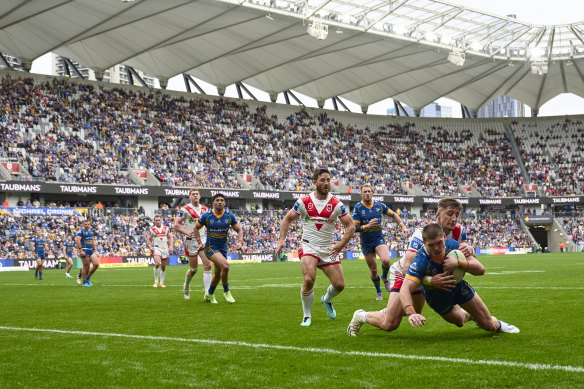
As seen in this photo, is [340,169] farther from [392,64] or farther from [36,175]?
[36,175]

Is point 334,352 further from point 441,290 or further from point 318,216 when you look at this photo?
point 318,216

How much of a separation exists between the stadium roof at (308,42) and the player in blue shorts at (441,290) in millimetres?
35563

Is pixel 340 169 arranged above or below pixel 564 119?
below

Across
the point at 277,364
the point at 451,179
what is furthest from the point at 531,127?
the point at 277,364

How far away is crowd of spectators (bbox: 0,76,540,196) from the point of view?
50844 millimetres

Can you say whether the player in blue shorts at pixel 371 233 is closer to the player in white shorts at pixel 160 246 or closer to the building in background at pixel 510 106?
the player in white shorts at pixel 160 246

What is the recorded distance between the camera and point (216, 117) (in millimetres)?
63719

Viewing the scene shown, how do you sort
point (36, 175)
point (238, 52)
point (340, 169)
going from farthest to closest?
point (340, 169) → point (238, 52) → point (36, 175)

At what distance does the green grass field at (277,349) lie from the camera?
6.43 meters

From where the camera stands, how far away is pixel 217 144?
6088 cm

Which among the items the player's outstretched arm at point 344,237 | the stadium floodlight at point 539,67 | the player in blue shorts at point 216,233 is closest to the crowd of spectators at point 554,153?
the stadium floodlight at point 539,67

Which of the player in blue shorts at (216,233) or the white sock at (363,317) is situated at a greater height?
the player in blue shorts at (216,233)

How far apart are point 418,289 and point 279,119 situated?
198 ft

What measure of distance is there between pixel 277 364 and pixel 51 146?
152 ft
